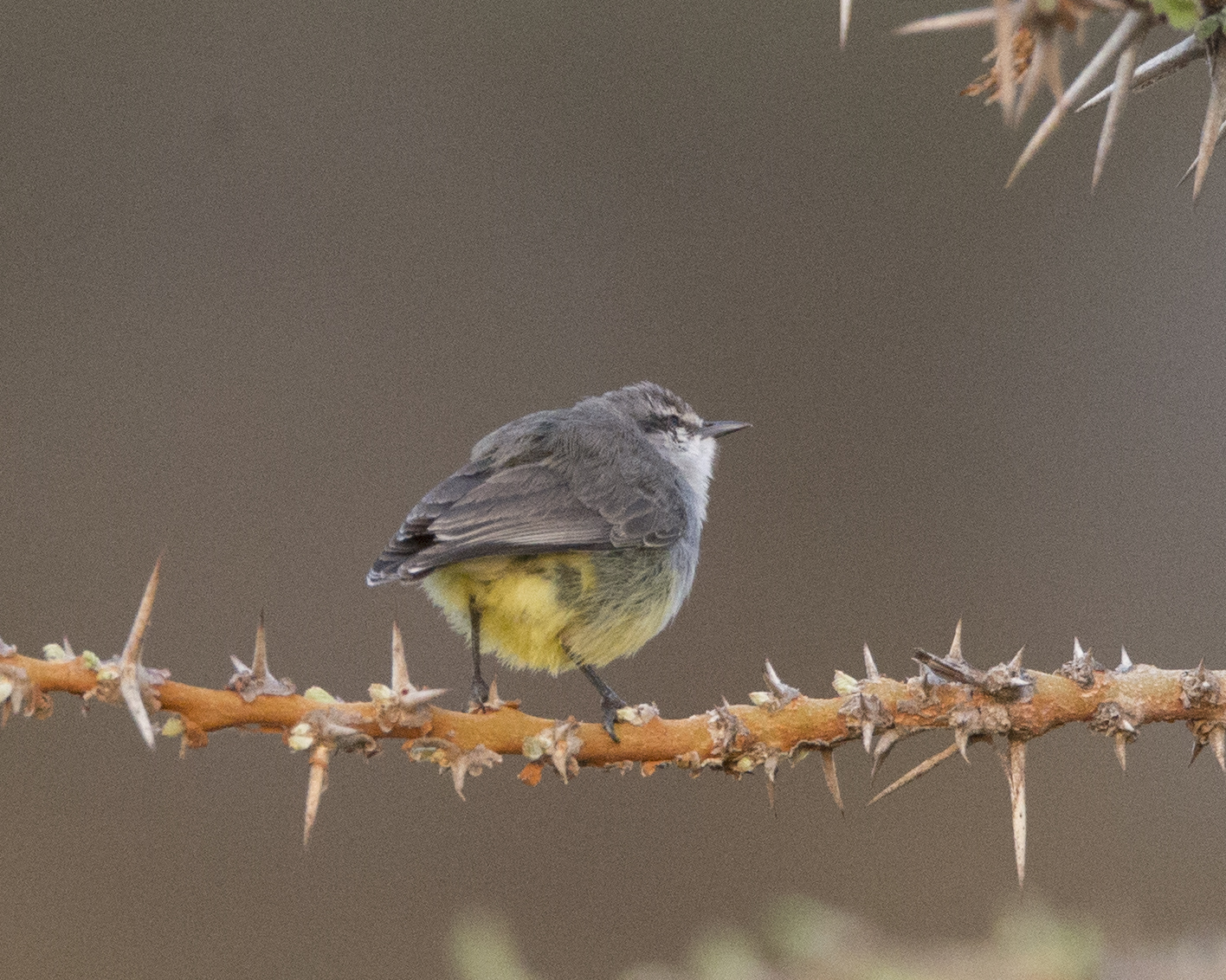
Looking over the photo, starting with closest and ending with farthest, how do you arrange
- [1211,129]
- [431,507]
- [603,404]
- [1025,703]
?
[1211,129] < [1025,703] < [431,507] < [603,404]

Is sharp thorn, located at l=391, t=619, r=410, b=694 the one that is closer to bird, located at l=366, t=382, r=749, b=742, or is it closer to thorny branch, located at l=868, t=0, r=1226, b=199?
thorny branch, located at l=868, t=0, r=1226, b=199

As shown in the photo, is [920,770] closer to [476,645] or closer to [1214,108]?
[1214,108]

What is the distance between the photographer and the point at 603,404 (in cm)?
432

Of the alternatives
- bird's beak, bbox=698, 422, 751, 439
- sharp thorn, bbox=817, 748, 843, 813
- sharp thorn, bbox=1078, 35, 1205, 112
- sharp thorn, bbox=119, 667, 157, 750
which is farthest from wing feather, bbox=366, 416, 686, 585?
sharp thorn, bbox=1078, 35, 1205, 112

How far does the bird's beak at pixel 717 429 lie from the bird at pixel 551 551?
59 cm

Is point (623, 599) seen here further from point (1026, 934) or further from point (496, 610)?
point (1026, 934)

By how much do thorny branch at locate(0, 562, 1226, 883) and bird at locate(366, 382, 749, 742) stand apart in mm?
1197

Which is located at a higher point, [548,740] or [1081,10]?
[1081,10]

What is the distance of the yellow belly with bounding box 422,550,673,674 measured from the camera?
3.01m

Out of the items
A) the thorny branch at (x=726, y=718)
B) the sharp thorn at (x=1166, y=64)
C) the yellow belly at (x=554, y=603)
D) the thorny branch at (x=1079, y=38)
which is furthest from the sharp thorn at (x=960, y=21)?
the yellow belly at (x=554, y=603)

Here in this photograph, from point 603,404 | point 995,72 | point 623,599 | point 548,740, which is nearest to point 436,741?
point 548,740

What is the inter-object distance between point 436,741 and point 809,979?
480 millimetres

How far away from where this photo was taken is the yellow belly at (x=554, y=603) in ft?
9.89

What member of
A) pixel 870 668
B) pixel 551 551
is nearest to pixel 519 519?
pixel 551 551
